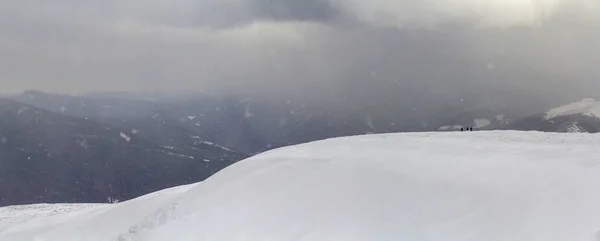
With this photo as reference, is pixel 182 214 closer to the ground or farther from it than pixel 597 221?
closer to the ground

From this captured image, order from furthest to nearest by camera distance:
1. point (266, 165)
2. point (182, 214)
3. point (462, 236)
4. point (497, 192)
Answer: point (266, 165)
point (182, 214)
point (497, 192)
point (462, 236)

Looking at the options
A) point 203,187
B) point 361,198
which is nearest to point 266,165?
point 203,187

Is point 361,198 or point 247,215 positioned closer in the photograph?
point 361,198

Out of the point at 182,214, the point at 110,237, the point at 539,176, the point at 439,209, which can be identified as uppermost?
the point at 539,176

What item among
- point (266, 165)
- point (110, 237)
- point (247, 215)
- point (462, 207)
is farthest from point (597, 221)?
point (110, 237)

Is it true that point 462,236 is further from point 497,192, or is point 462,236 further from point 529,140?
point 529,140

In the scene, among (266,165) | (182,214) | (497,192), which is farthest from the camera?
(266,165)
